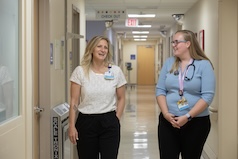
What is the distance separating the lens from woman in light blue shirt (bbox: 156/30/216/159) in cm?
292

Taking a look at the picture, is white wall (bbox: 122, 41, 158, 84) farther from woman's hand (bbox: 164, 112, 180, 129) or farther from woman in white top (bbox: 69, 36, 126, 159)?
woman's hand (bbox: 164, 112, 180, 129)

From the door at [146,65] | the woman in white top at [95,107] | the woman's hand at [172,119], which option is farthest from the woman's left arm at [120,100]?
the door at [146,65]

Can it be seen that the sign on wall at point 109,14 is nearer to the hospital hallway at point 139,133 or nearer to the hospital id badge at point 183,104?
the hospital hallway at point 139,133

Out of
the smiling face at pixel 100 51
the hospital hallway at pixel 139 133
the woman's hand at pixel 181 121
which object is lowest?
the hospital hallway at pixel 139 133

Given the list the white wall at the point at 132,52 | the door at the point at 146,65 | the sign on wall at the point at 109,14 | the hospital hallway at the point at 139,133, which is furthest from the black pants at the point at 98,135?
the door at the point at 146,65

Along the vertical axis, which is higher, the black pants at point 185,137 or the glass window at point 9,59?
the glass window at point 9,59

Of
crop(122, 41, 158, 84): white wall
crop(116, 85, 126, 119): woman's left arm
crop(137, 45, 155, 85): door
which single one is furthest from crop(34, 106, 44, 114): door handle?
crop(137, 45, 155, 85): door

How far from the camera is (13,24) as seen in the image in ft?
9.35

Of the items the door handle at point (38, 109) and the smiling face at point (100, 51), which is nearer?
the smiling face at point (100, 51)

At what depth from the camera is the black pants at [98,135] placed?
121 inches

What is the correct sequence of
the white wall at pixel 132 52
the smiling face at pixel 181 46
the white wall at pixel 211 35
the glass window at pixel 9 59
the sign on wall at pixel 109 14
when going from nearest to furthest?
the glass window at pixel 9 59, the smiling face at pixel 181 46, the white wall at pixel 211 35, the sign on wall at pixel 109 14, the white wall at pixel 132 52

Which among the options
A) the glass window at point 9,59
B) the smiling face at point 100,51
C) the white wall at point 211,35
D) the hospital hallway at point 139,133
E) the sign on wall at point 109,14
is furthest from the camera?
the sign on wall at point 109,14

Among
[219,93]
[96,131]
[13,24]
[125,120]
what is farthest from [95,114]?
[125,120]

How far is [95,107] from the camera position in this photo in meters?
3.07
